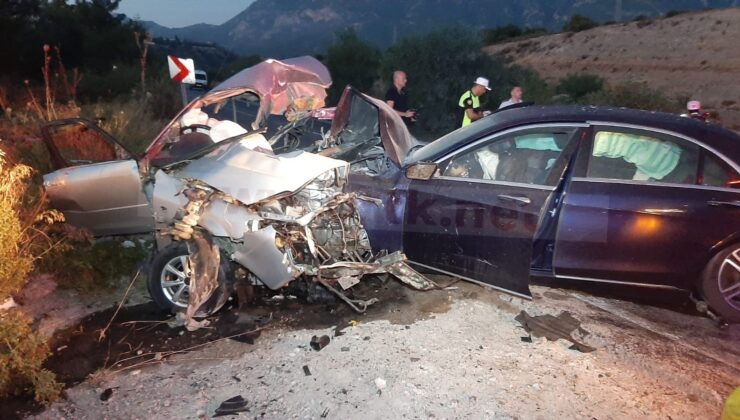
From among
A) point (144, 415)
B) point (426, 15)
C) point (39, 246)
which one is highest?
point (426, 15)

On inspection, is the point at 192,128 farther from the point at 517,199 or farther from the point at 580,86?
the point at 580,86

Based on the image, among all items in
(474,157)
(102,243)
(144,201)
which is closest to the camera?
(474,157)

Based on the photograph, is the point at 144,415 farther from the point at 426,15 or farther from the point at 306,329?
the point at 426,15

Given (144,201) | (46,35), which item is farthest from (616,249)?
(46,35)

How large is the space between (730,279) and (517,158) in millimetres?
1803

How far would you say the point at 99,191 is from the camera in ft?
15.2

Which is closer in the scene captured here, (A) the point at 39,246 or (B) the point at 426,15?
(A) the point at 39,246

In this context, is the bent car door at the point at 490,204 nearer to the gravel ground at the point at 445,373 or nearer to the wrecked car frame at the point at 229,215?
the wrecked car frame at the point at 229,215

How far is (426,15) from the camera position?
152 meters

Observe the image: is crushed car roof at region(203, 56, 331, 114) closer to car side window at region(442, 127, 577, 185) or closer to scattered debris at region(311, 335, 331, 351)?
car side window at region(442, 127, 577, 185)

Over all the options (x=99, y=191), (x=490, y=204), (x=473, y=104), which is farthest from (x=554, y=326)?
(x=473, y=104)

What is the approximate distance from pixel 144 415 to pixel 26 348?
902mm

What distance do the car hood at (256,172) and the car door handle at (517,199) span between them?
1.26 m

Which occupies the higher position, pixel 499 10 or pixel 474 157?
pixel 499 10
